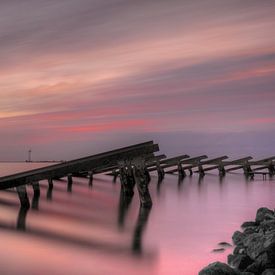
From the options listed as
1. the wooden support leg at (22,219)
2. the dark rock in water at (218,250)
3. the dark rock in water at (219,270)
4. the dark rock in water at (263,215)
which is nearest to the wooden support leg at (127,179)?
the wooden support leg at (22,219)

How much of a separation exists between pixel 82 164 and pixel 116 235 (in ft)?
9.05

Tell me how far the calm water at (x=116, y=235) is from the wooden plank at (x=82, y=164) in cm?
105

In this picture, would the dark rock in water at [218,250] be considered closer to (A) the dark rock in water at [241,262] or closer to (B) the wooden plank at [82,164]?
(A) the dark rock in water at [241,262]

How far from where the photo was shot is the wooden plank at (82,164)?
12180mm

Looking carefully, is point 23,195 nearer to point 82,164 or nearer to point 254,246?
point 82,164

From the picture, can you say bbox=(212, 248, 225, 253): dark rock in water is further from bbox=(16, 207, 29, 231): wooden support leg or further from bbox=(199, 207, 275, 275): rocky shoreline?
bbox=(16, 207, 29, 231): wooden support leg

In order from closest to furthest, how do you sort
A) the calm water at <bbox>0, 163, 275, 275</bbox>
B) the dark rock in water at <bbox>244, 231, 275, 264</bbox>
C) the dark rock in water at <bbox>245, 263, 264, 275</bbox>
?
the dark rock in water at <bbox>245, 263, 264, 275</bbox>, the dark rock in water at <bbox>244, 231, 275, 264</bbox>, the calm water at <bbox>0, 163, 275, 275</bbox>

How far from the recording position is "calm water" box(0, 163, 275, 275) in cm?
713

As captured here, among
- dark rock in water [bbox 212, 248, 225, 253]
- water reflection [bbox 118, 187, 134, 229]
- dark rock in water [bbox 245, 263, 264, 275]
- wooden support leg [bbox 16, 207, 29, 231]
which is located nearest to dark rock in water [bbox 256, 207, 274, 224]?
dark rock in water [bbox 212, 248, 225, 253]

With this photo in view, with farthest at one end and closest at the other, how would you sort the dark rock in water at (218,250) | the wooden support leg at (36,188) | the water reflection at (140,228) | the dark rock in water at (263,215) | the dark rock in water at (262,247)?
the wooden support leg at (36,188)
the dark rock in water at (263,215)
the water reflection at (140,228)
the dark rock in water at (218,250)
the dark rock in water at (262,247)

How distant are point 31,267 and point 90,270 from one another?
1.02 m

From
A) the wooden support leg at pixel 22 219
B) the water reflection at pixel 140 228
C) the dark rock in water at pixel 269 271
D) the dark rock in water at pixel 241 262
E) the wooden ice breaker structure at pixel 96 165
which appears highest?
the wooden ice breaker structure at pixel 96 165

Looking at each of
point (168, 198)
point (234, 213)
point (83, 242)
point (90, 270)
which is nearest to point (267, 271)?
point (90, 270)

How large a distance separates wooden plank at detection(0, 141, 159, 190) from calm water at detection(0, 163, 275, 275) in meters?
1.05
